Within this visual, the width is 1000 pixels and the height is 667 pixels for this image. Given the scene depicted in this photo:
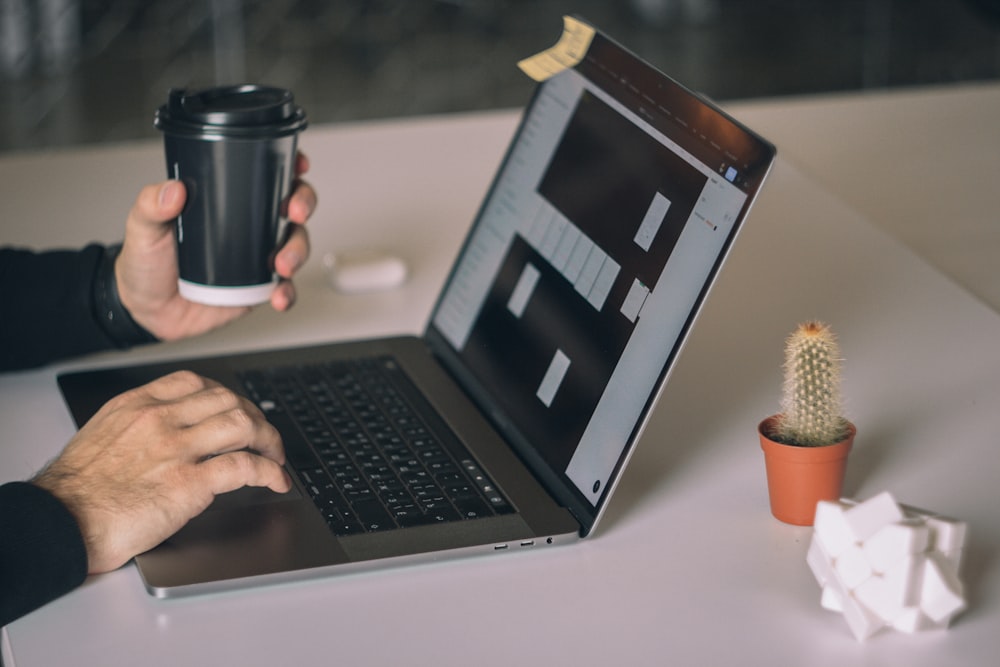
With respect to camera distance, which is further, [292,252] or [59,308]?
[59,308]

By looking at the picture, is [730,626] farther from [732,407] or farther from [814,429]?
[732,407]

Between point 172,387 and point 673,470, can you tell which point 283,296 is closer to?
point 172,387

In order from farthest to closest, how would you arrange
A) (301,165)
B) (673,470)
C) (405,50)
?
(405,50) → (301,165) → (673,470)

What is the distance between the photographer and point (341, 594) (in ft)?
2.76

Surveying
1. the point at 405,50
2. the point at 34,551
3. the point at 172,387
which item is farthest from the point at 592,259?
the point at 405,50

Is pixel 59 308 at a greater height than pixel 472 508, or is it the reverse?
pixel 472 508

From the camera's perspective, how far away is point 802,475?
0.90 m

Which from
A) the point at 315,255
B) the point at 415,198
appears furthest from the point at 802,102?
the point at 315,255

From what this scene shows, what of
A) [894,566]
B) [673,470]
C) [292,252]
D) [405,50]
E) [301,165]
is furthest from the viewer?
[405,50]

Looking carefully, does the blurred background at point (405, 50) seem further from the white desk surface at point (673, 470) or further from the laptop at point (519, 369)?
the laptop at point (519, 369)

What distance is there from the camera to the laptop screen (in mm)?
899

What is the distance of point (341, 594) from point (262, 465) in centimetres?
12

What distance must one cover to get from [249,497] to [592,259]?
31 centimetres

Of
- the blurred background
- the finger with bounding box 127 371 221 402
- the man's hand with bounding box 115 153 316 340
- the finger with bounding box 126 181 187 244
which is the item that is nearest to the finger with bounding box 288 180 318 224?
the man's hand with bounding box 115 153 316 340
